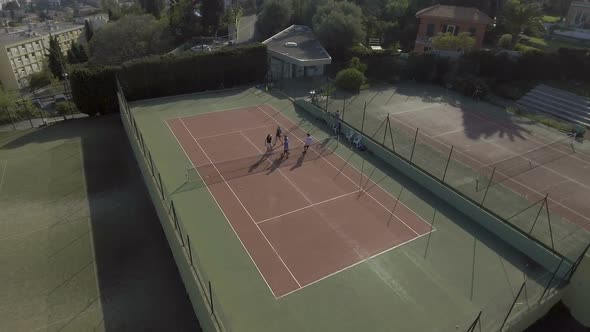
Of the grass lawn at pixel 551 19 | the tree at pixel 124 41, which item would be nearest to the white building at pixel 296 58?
the tree at pixel 124 41

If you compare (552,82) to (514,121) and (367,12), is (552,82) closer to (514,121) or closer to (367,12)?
(514,121)

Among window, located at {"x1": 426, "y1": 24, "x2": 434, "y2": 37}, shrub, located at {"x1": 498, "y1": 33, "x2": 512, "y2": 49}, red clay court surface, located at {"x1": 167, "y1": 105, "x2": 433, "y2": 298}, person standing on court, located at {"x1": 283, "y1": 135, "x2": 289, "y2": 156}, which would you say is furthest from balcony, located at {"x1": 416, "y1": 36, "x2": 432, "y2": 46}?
person standing on court, located at {"x1": 283, "y1": 135, "x2": 289, "y2": 156}

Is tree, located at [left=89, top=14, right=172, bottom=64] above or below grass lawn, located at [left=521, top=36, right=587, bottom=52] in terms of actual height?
below

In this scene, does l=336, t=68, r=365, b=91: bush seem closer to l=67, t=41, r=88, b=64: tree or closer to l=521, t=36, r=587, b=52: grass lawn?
l=521, t=36, r=587, b=52: grass lawn

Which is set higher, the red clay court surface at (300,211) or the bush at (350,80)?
the bush at (350,80)

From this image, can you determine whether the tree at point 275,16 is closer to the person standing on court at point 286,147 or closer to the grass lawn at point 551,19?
the person standing on court at point 286,147
